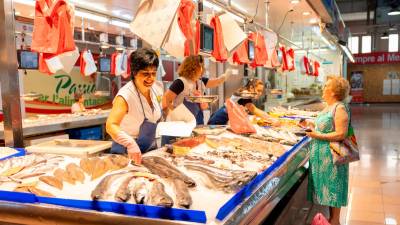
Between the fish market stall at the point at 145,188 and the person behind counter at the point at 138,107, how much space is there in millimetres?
253

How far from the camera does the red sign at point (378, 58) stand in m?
25.0

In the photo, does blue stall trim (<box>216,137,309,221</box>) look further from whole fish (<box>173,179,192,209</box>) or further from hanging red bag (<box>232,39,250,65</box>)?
hanging red bag (<box>232,39,250,65</box>)

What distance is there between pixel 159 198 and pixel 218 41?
8.23 ft

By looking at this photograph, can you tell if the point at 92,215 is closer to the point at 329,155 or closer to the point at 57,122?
the point at 329,155

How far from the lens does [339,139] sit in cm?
370

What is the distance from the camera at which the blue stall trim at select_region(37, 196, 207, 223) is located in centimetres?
145

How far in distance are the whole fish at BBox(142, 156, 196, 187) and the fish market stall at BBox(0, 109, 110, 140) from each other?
3.13 meters

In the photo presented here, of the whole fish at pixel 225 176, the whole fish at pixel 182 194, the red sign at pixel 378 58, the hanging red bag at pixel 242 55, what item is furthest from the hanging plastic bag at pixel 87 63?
the red sign at pixel 378 58

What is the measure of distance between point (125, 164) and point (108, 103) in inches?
372

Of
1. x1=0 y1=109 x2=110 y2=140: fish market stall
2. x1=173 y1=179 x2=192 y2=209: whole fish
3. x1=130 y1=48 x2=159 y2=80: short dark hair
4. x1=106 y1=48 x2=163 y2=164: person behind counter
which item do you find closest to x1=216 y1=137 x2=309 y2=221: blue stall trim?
x1=173 y1=179 x2=192 y2=209: whole fish

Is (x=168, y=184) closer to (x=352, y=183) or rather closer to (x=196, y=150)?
(x=196, y=150)

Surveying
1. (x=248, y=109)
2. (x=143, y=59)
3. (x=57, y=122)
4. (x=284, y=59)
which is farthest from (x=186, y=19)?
(x=284, y=59)

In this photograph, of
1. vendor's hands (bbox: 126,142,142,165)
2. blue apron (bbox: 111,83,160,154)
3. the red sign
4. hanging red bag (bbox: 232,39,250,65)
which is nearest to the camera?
vendor's hands (bbox: 126,142,142,165)

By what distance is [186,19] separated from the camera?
2.96m
